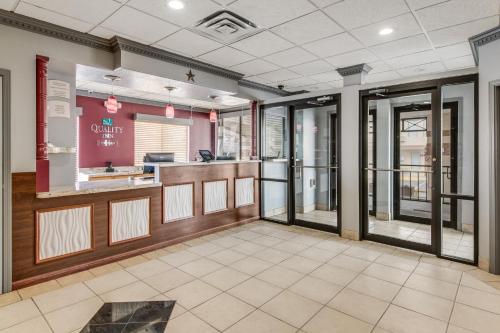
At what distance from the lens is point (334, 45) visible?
4312 millimetres

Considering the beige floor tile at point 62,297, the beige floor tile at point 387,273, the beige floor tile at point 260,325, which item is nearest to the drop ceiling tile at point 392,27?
Result: the beige floor tile at point 387,273

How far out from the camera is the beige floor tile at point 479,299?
113 inches

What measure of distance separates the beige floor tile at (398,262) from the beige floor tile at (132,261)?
3455mm

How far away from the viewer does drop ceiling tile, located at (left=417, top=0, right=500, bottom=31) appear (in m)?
3.08

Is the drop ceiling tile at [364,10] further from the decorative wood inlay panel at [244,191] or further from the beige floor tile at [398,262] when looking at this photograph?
A: the decorative wood inlay panel at [244,191]

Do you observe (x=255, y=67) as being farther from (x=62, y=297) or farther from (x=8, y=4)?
(x=62, y=297)

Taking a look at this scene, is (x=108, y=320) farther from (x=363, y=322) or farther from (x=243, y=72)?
(x=243, y=72)

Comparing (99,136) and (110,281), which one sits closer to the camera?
(110,281)

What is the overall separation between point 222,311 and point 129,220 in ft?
7.44

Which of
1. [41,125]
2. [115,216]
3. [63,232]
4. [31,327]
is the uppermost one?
[41,125]

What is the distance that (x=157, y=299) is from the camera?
306 cm

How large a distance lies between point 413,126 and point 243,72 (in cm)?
365

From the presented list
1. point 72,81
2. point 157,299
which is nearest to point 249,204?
point 157,299

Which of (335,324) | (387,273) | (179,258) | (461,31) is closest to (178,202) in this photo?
(179,258)
